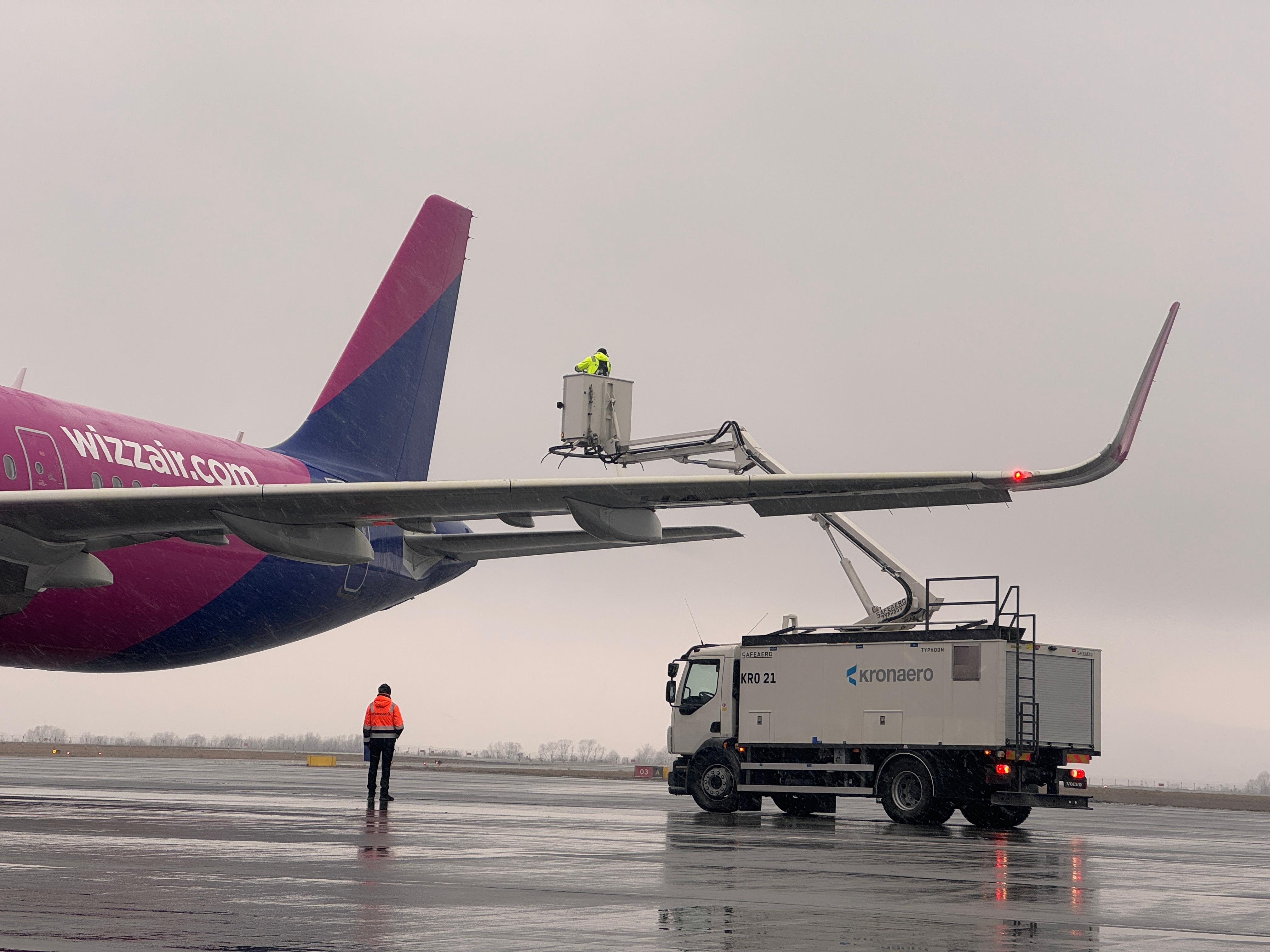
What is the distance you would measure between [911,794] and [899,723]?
1.05m

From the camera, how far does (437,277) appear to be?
26.3m

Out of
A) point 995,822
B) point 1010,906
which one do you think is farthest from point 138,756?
point 1010,906

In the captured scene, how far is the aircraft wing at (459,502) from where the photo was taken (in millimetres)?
12859

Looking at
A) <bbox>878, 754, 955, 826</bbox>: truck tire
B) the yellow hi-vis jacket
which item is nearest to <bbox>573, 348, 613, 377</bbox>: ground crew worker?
the yellow hi-vis jacket

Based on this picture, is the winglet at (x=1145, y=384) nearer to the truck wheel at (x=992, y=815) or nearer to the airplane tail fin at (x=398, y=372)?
the truck wheel at (x=992, y=815)

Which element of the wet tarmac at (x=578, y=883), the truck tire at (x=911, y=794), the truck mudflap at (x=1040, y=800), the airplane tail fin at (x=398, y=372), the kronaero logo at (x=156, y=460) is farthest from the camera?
the airplane tail fin at (x=398, y=372)

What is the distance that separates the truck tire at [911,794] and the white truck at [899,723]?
0.02 metres

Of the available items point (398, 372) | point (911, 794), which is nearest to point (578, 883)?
point (911, 794)

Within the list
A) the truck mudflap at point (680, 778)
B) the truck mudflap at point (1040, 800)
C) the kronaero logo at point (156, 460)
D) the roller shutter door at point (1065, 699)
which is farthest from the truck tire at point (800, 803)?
the kronaero logo at point (156, 460)

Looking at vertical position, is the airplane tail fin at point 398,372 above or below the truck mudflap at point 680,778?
above

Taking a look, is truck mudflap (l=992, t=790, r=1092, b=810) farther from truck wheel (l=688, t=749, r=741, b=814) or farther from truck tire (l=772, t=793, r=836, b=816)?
truck wheel (l=688, t=749, r=741, b=814)

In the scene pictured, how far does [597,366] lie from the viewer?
26.1 m

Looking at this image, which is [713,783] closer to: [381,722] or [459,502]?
[381,722]

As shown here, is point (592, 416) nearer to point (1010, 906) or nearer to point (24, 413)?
point (24, 413)
